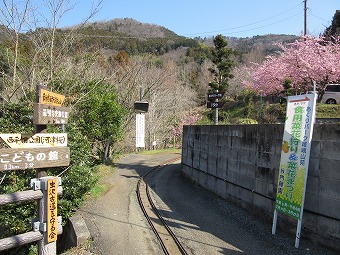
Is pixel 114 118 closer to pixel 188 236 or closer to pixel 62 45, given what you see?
pixel 62 45

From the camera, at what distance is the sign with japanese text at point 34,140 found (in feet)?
12.4

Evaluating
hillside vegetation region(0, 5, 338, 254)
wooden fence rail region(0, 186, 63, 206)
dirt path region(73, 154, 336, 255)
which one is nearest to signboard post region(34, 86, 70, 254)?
wooden fence rail region(0, 186, 63, 206)

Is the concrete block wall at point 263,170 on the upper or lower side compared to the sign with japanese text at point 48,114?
lower

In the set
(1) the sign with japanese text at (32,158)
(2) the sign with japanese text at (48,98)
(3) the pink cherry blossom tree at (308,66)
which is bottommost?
(1) the sign with japanese text at (32,158)

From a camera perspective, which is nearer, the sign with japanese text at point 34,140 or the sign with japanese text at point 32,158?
the sign with japanese text at point 32,158

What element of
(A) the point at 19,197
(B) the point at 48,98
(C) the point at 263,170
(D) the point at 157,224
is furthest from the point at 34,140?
(C) the point at 263,170

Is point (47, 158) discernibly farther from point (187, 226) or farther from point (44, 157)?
point (187, 226)

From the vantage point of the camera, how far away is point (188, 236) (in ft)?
21.0

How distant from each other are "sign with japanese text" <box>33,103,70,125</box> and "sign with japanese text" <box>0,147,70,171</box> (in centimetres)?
41

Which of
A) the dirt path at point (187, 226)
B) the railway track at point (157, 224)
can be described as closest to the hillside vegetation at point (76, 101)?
the dirt path at point (187, 226)

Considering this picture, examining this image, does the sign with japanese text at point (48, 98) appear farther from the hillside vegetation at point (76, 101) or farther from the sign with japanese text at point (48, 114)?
the hillside vegetation at point (76, 101)

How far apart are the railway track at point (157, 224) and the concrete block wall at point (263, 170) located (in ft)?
7.16

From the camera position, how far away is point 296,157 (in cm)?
559

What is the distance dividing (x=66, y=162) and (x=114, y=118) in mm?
10064
